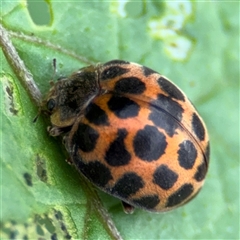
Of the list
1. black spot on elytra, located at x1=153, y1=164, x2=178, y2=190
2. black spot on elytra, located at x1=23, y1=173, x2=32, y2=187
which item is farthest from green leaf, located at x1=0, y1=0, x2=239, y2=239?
black spot on elytra, located at x1=153, y1=164, x2=178, y2=190

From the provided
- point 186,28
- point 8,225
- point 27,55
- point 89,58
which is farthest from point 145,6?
point 8,225

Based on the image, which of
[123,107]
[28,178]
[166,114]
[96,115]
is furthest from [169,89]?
[28,178]

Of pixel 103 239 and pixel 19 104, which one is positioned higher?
→ pixel 19 104

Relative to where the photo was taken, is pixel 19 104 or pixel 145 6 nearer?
pixel 19 104

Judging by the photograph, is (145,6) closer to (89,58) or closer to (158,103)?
(89,58)

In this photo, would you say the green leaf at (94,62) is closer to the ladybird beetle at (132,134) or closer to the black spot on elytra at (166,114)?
the ladybird beetle at (132,134)

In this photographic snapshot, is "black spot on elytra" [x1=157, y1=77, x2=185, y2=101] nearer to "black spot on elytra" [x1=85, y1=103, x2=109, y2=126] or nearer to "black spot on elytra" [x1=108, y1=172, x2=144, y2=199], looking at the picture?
"black spot on elytra" [x1=85, y1=103, x2=109, y2=126]
